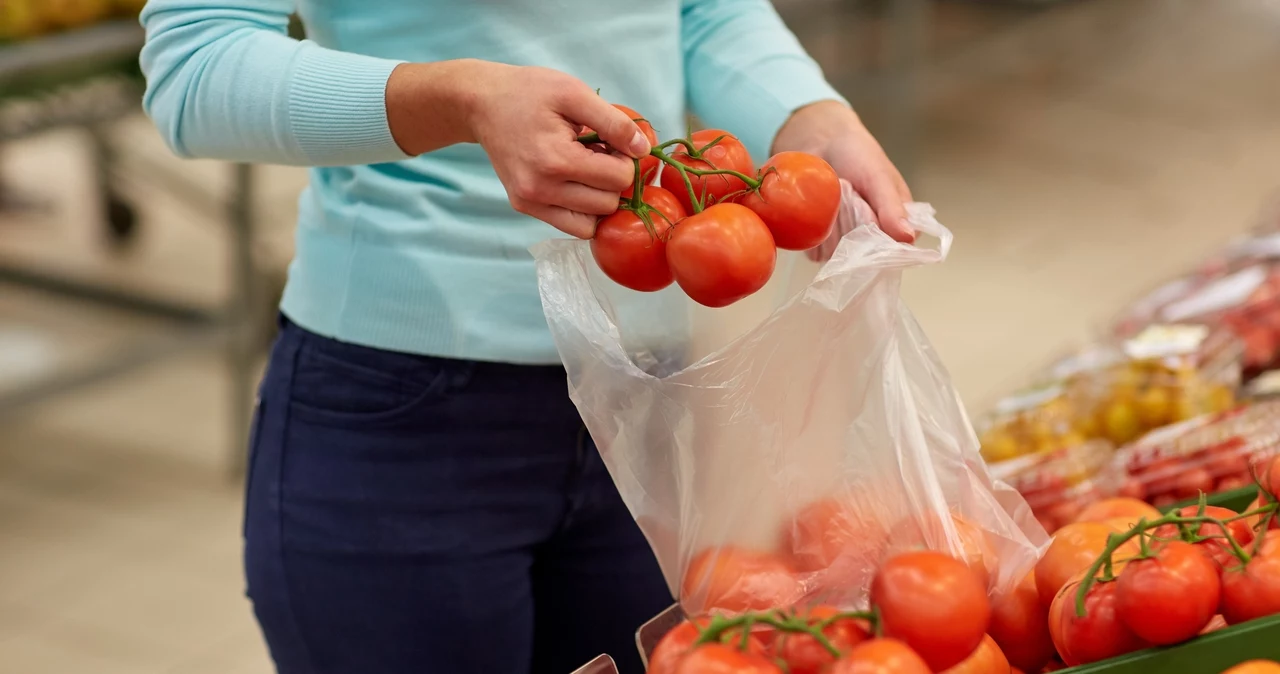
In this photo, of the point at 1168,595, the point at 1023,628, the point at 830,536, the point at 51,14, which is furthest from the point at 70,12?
the point at 1168,595

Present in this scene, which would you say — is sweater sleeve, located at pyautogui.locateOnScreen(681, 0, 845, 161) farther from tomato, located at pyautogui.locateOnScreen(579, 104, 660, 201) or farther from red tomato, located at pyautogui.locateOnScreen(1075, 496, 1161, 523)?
red tomato, located at pyautogui.locateOnScreen(1075, 496, 1161, 523)

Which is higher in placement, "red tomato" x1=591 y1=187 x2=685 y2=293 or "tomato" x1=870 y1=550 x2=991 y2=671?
"red tomato" x1=591 y1=187 x2=685 y2=293

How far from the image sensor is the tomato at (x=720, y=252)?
892 mm

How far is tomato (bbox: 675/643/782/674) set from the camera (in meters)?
0.78

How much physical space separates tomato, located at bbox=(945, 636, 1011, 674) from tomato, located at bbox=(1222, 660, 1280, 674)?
14 centimetres

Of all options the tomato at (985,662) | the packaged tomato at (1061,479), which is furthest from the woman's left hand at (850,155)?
the packaged tomato at (1061,479)

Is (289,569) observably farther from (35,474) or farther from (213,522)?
(35,474)

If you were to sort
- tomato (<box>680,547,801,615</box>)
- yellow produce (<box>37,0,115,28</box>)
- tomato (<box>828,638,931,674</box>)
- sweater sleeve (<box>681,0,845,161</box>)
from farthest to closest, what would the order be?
yellow produce (<box>37,0,115,28</box>) < sweater sleeve (<box>681,0,845,161</box>) < tomato (<box>680,547,801,615</box>) < tomato (<box>828,638,931,674</box>)

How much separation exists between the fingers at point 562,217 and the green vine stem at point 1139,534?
410 mm

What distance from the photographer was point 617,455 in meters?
1.00

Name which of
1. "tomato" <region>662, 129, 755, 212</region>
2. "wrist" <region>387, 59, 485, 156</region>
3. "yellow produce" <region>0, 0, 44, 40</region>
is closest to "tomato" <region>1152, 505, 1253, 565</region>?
"tomato" <region>662, 129, 755, 212</region>

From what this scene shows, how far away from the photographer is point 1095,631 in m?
0.93

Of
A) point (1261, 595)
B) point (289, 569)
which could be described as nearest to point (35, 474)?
point (289, 569)

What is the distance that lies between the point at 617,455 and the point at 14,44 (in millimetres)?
Answer: 2027
